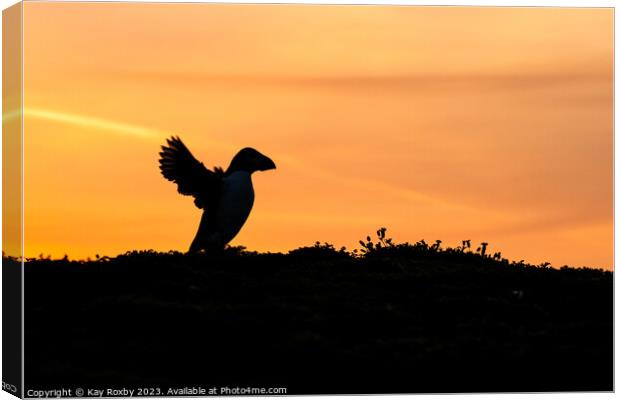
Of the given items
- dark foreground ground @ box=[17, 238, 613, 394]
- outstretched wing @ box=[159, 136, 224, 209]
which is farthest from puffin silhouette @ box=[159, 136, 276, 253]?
dark foreground ground @ box=[17, 238, 613, 394]

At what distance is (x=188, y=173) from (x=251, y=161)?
101cm

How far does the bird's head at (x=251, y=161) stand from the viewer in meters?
21.1

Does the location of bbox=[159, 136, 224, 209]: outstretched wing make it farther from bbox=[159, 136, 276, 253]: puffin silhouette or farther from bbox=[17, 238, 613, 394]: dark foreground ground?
bbox=[17, 238, 613, 394]: dark foreground ground

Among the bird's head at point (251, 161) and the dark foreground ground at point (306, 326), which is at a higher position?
the bird's head at point (251, 161)

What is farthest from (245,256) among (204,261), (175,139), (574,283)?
(574,283)

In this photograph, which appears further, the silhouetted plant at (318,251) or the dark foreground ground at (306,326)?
the silhouetted plant at (318,251)

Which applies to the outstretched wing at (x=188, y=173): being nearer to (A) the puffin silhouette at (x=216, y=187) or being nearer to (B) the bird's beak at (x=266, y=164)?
(A) the puffin silhouette at (x=216, y=187)

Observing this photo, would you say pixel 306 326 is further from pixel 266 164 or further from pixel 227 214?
pixel 227 214

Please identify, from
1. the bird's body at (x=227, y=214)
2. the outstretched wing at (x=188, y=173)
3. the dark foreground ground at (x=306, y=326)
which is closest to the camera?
the dark foreground ground at (x=306, y=326)

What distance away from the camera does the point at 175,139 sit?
2058 cm

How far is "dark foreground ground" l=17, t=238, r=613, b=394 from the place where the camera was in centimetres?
1809

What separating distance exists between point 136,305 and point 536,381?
569 centimetres

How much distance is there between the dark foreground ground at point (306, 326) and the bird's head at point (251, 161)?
4.93 feet

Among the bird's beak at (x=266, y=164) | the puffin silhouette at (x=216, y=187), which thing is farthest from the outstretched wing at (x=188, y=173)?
the bird's beak at (x=266, y=164)
